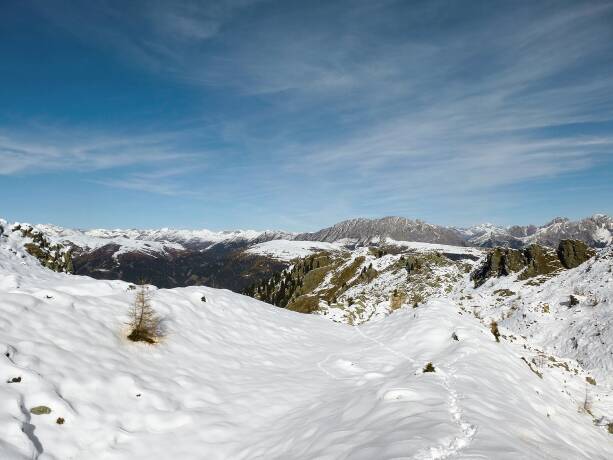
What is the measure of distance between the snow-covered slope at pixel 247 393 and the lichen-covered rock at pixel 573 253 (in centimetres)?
4565

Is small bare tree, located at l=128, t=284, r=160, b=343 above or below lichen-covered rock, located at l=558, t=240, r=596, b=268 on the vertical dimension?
below

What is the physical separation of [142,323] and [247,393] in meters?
6.11

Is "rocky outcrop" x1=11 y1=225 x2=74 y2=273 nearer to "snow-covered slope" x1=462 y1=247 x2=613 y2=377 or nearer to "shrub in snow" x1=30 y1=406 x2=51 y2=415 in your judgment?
"shrub in snow" x1=30 y1=406 x2=51 y2=415

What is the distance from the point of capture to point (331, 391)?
17766 mm

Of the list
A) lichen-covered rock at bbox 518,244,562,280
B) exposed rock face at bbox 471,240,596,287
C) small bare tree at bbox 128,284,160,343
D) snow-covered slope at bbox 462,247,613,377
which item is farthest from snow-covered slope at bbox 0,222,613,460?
exposed rock face at bbox 471,240,596,287

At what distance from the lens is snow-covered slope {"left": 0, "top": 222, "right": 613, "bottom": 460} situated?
10.9 meters

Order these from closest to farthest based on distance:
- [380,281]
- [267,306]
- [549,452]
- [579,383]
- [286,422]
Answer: [549,452] → [286,422] → [579,383] → [267,306] → [380,281]

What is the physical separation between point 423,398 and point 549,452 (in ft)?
13.0

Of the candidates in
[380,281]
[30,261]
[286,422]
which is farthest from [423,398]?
[380,281]

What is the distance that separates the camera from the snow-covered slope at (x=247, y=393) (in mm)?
10938

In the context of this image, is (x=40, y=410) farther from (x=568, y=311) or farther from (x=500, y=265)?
(x=500, y=265)

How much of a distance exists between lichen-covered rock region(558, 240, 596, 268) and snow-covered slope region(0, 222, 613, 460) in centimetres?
4565

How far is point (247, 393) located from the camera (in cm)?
1702

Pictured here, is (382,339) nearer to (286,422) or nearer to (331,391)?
(331,391)
